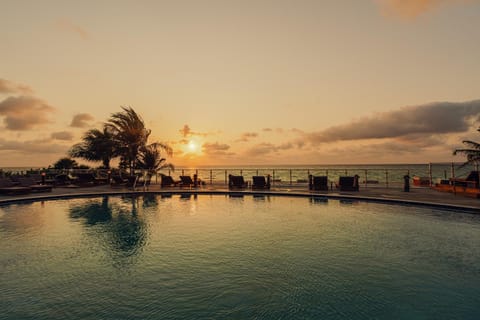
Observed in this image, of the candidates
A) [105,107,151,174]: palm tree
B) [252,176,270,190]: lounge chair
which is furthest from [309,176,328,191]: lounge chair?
[105,107,151,174]: palm tree

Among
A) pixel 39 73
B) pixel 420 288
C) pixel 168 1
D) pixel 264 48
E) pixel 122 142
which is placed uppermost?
pixel 168 1

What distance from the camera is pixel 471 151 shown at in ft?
51.5

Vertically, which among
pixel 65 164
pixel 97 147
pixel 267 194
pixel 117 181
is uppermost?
pixel 97 147

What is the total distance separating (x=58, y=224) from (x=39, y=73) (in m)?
12.8

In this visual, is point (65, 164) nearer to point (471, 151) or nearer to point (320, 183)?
point (320, 183)

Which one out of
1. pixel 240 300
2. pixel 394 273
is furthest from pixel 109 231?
pixel 394 273

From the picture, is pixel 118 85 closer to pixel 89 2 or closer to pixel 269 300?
pixel 89 2

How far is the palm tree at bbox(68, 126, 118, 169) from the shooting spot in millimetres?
25591

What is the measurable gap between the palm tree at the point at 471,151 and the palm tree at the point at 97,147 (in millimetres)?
28804

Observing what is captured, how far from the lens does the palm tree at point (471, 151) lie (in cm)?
1543

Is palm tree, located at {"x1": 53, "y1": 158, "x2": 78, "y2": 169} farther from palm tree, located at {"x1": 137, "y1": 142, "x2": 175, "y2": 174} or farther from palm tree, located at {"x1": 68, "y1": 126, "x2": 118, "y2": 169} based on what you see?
palm tree, located at {"x1": 137, "y1": 142, "x2": 175, "y2": 174}

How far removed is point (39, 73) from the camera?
16672 mm

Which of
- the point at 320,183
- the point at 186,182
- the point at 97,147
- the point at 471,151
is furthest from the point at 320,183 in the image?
the point at 97,147

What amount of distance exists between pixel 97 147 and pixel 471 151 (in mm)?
32377
